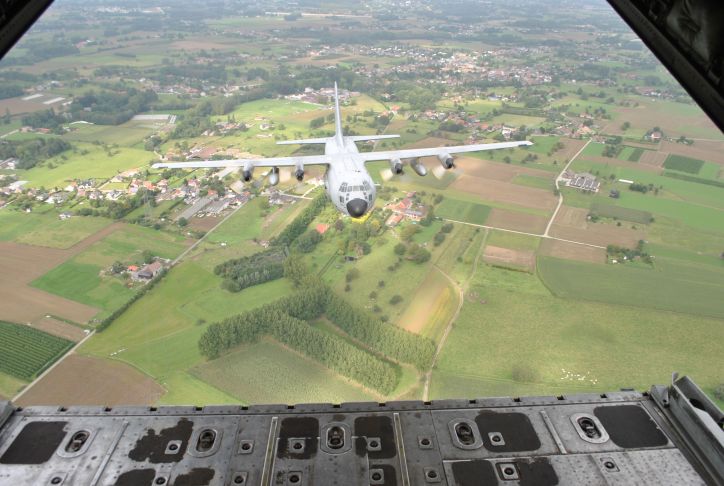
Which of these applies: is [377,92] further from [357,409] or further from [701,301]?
[357,409]

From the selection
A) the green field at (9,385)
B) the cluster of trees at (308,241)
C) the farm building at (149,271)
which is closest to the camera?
the green field at (9,385)

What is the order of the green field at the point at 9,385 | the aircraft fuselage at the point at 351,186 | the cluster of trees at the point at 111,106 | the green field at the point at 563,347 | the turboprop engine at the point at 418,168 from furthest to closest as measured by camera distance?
the cluster of trees at the point at 111,106
the green field at the point at 563,347
the turboprop engine at the point at 418,168
the green field at the point at 9,385
the aircraft fuselage at the point at 351,186

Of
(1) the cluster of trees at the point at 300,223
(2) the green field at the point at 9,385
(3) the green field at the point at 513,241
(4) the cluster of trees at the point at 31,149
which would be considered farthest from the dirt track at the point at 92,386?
(4) the cluster of trees at the point at 31,149

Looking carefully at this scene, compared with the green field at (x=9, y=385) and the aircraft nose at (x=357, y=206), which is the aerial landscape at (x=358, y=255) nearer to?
the green field at (x=9, y=385)

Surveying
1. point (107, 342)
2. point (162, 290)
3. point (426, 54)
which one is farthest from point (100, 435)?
point (426, 54)

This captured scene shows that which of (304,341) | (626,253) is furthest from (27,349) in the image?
(626,253)

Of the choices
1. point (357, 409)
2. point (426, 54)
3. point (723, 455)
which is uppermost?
point (723, 455)

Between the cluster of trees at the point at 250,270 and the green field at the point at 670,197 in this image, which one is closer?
the cluster of trees at the point at 250,270

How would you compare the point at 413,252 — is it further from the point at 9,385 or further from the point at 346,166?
the point at 9,385
